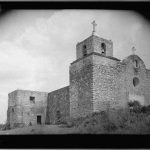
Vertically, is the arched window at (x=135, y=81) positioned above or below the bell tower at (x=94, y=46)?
below

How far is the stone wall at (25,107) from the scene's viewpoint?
16844 millimetres

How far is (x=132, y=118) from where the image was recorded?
30.1 ft

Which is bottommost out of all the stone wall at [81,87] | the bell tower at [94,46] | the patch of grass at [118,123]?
the patch of grass at [118,123]

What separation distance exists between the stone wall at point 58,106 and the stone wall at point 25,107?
1.62 feet

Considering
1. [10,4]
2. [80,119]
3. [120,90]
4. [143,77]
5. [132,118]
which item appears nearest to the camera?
[10,4]

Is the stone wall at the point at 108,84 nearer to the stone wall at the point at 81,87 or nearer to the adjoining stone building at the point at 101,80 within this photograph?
the adjoining stone building at the point at 101,80

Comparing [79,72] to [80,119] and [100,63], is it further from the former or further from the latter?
[80,119]

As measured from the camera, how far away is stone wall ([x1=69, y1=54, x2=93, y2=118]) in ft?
36.9

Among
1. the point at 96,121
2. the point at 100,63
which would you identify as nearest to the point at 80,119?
the point at 96,121

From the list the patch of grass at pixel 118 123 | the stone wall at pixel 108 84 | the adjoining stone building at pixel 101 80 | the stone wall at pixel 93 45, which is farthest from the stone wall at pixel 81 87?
the patch of grass at pixel 118 123

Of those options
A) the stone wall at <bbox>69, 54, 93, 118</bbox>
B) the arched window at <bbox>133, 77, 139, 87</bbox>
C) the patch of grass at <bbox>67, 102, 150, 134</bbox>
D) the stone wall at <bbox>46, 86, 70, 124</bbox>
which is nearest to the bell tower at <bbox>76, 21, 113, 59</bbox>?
the stone wall at <bbox>69, 54, 93, 118</bbox>

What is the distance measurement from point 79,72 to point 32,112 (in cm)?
671

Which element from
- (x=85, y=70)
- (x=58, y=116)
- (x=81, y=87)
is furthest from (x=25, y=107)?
→ (x=85, y=70)

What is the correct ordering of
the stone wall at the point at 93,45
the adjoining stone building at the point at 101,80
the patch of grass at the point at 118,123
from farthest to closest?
the stone wall at the point at 93,45
the adjoining stone building at the point at 101,80
the patch of grass at the point at 118,123
